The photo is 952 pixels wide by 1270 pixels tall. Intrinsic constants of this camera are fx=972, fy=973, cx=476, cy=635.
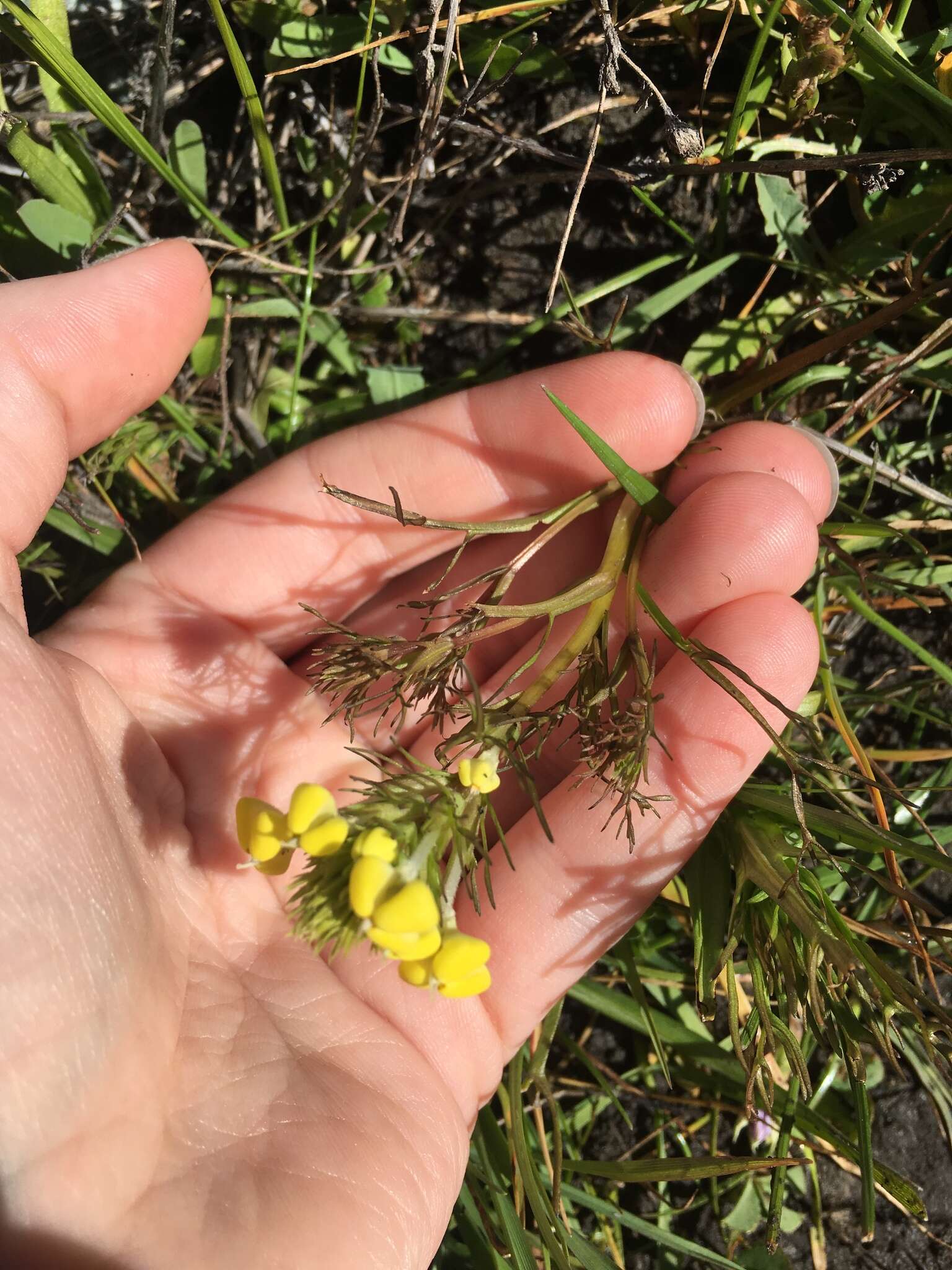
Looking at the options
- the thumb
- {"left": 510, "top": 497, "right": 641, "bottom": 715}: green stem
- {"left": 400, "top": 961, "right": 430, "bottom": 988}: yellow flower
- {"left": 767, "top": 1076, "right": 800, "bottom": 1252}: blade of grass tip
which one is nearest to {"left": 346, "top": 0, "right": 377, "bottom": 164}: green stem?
the thumb

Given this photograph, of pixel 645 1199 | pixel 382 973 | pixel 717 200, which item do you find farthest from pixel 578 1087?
pixel 717 200

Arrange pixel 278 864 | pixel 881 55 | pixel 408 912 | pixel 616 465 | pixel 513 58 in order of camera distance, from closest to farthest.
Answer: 1. pixel 408 912
2. pixel 278 864
3. pixel 881 55
4. pixel 616 465
5. pixel 513 58

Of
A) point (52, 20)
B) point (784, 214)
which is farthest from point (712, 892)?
point (52, 20)

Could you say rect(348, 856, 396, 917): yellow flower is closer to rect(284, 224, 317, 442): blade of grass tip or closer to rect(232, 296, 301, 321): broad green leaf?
rect(284, 224, 317, 442): blade of grass tip

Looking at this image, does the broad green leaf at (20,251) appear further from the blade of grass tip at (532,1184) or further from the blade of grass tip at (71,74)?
the blade of grass tip at (532,1184)

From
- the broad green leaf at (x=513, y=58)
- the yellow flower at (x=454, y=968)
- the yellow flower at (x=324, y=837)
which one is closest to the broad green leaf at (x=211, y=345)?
the broad green leaf at (x=513, y=58)

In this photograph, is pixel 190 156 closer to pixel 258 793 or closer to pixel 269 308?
pixel 269 308
